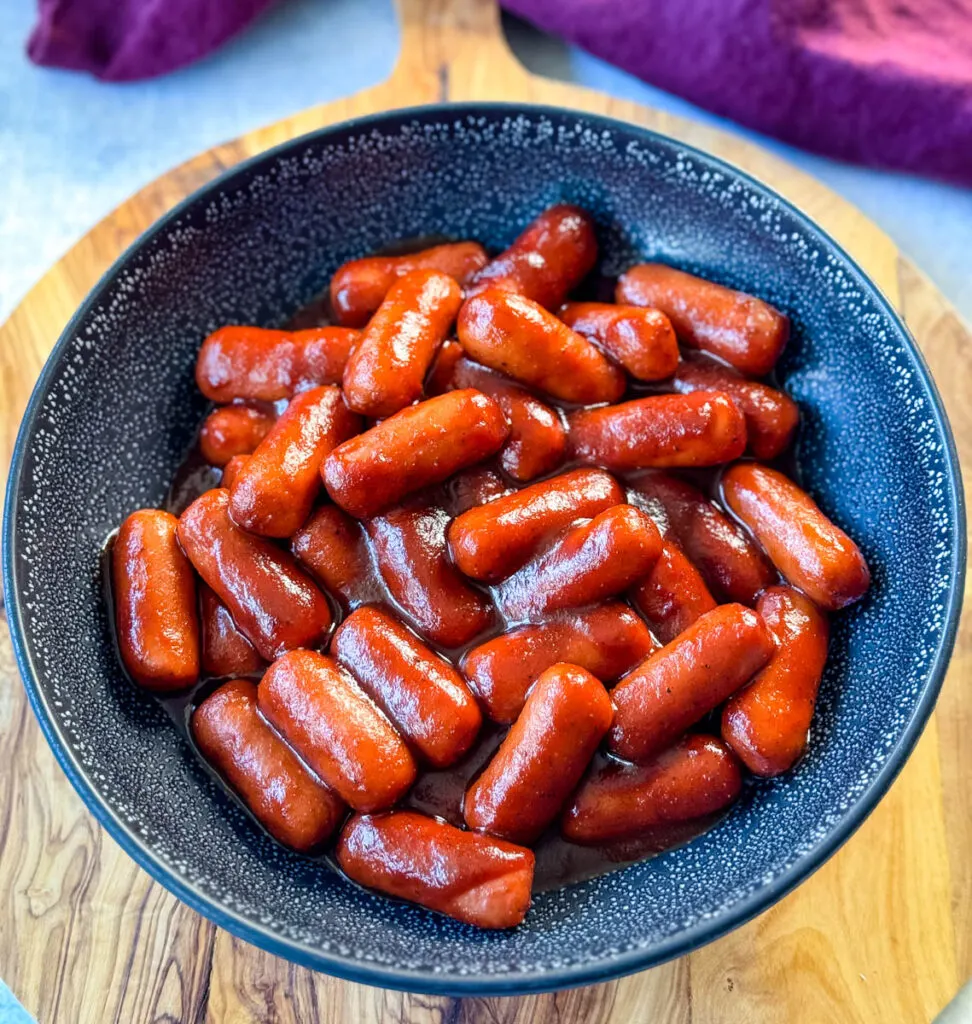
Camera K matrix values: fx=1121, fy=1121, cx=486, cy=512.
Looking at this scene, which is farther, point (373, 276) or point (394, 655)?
point (373, 276)

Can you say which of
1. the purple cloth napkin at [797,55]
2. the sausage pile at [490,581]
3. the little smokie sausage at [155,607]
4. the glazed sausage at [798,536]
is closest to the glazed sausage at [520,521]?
the sausage pile at [490,581]

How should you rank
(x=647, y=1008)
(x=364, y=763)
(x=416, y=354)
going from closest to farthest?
(x=364, y=763) → (x=647, y=1008) → (x=416, y=354)

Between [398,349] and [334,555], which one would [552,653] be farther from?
[398,349]

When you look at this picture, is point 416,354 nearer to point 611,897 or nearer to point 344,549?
point 344,549

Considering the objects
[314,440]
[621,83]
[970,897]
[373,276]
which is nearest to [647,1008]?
[970,897]

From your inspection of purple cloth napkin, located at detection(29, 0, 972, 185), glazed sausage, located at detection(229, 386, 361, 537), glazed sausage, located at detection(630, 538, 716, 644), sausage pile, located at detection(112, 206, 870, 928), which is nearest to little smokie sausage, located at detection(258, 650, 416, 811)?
sausage pile, located at detection(112, 206, 870, 928)

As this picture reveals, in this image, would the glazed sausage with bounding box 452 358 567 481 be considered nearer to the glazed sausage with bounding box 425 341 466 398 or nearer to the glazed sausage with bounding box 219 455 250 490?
the glazed sausage with bounding box 425 341 466 398

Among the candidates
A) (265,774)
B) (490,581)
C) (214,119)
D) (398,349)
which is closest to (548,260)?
(398,349)
